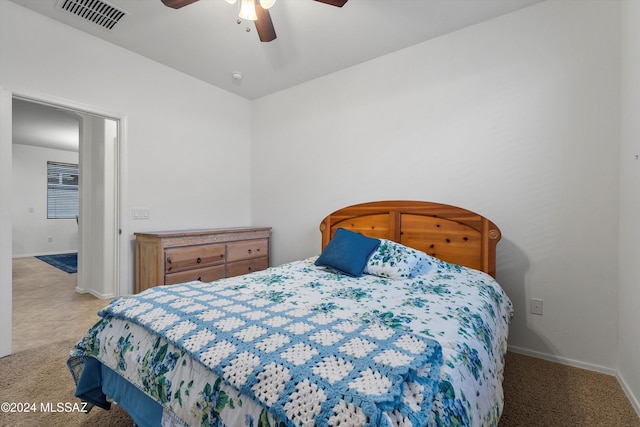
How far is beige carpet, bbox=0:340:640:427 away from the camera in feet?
4.91

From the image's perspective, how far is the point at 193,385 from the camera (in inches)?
36.7

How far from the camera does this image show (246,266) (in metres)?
3.28

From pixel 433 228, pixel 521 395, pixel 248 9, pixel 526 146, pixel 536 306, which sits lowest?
pixel 521 395

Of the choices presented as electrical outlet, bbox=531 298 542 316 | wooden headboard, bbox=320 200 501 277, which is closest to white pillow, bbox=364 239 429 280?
wooden headboard, bbox=320 200 501 277

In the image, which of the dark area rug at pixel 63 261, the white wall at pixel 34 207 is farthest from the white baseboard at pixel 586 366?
the white wall at pixel 34 207

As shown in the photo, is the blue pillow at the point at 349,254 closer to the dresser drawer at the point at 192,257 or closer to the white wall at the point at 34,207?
the dresser drawer at the point at 192,257

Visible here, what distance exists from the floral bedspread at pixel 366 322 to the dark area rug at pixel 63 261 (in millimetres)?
4970

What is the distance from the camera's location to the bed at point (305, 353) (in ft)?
2.39

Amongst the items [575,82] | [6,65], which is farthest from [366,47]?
[6,65]

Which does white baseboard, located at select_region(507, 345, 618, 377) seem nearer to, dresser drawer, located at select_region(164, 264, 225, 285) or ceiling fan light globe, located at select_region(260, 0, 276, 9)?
dresser drawer, located at select_region(164, 264, 225, 285)

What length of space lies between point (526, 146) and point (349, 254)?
155cm

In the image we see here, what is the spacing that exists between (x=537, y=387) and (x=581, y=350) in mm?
537

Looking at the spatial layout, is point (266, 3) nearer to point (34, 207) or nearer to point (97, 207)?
point (97, 207)

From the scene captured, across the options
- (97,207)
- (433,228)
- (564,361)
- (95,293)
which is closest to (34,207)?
(97,207)
